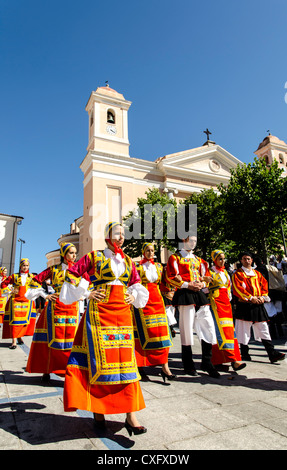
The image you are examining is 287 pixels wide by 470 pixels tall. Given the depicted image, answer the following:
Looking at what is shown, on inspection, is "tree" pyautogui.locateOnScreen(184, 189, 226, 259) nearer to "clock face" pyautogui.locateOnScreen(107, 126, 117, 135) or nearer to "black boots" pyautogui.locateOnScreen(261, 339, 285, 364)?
"clock face" pyautogui.locateOnScreen(107, 126, 117, 135)

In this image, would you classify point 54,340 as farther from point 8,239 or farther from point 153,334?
point 8,239

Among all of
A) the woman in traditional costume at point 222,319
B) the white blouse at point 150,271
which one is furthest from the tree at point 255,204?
the white blouse at point 150,271

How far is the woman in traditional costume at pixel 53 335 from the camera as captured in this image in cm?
442

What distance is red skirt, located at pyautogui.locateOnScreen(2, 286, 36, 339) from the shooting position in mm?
7648

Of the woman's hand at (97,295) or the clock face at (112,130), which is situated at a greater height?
the clock face at (112,130)

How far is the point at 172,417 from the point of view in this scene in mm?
3096

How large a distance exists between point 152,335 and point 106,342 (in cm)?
203

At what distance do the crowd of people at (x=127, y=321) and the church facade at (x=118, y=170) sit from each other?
76.7ft

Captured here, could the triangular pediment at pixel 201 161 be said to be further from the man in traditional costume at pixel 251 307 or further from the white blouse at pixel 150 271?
the white blouse at pixel 150 271

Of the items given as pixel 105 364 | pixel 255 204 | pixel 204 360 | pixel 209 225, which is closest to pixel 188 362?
pixel 204 360

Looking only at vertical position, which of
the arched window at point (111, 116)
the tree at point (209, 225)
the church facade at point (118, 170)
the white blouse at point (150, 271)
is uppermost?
the arched window at point (111, 116)

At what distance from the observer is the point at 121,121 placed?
3459 centimetres

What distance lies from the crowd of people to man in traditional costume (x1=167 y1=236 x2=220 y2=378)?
0.02 meters

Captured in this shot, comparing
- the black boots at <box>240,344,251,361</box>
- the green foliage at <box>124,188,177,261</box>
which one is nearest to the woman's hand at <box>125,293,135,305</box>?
the black boots at <box>240,344,251,361</box>
